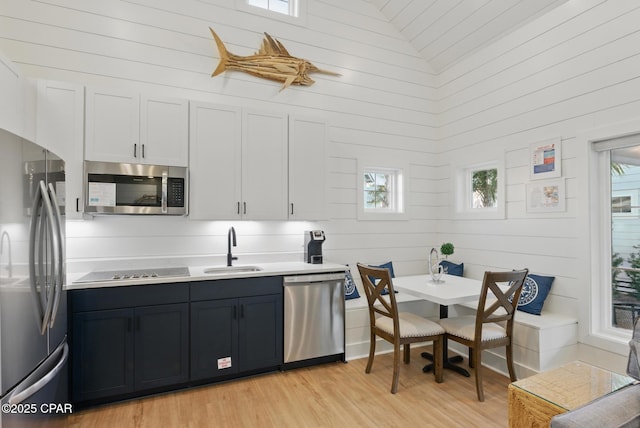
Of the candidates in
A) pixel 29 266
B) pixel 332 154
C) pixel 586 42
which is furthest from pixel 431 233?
pixel 29 266

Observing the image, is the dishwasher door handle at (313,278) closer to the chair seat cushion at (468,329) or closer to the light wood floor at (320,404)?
the light wood floor at (320,404)

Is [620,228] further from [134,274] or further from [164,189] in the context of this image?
[134,274]

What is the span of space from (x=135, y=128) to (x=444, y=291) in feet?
9.72

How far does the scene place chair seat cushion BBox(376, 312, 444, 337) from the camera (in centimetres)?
296

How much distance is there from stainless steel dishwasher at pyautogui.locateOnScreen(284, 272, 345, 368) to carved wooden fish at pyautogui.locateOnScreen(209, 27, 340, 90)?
7.12 feet

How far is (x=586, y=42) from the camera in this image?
3109 millimetres

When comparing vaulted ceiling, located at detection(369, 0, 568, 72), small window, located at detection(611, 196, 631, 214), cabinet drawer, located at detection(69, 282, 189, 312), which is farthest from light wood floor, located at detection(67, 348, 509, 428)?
vaulted ceiling, located at detection(369, 0, 568, 72)

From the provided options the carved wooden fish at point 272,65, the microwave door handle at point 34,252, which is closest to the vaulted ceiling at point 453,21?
the carved wooden fish at point 272,65

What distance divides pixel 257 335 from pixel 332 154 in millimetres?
2201

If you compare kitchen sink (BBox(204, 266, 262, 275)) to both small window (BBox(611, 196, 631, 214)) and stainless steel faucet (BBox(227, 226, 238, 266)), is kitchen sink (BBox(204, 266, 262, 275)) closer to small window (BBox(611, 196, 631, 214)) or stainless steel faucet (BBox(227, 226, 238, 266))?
stainless steel faucet (BBox(227, 226, 238, 266))

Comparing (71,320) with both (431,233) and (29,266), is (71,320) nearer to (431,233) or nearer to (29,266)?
(29,266)

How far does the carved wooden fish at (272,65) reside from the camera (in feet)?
12.1

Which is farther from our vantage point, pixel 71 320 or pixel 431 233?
pixel 431 233

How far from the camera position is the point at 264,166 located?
3477 mm
